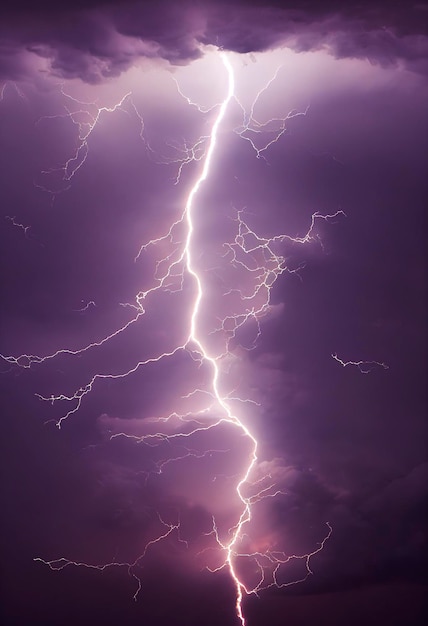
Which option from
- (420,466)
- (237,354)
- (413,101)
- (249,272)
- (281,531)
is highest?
(413,101)

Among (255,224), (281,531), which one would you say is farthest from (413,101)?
(281,531)

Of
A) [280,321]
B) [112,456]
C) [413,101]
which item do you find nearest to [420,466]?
[280,321]

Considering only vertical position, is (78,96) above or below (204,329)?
above

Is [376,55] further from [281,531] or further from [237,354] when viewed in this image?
[281,531]

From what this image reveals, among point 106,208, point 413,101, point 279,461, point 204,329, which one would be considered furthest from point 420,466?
point 106,208

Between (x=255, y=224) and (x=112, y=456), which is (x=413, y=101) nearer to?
(x=255, y=224)

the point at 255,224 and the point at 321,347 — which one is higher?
the point at 255,224

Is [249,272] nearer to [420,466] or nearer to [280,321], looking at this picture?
[280,321]

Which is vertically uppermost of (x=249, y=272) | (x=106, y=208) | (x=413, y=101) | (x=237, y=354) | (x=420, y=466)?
(x=413, y=101)
